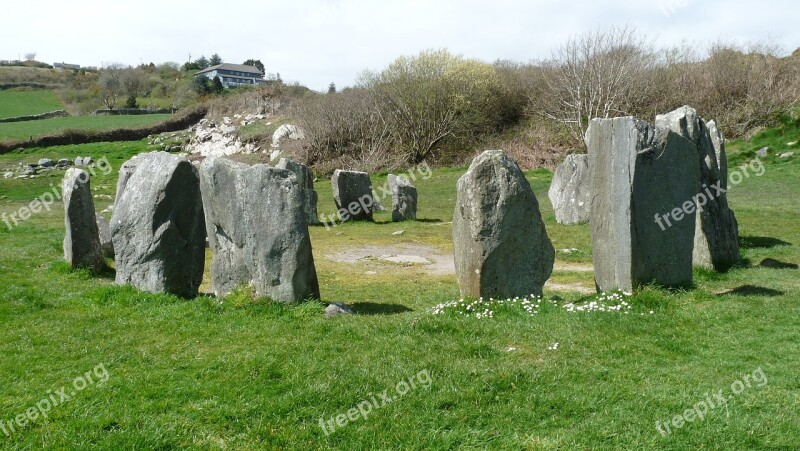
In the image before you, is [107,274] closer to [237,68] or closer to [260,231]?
[260,231]

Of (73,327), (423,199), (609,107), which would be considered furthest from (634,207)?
(609,107)

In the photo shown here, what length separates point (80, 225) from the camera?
12789mm

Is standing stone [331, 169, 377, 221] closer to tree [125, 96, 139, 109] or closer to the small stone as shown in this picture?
the small stone

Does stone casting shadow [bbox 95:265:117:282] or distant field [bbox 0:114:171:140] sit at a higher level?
distant field [bbox 0:114:171:140]

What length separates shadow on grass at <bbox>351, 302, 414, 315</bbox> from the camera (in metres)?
→ 10.2

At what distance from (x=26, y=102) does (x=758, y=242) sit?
74749 millimetres

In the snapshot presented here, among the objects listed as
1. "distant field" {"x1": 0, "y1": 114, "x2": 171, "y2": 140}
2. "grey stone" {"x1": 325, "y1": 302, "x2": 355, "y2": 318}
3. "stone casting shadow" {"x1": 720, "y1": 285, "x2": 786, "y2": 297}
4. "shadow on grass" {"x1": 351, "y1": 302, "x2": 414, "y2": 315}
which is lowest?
"shadow on grass" {"x1": 351, "y1": 302, "x2": 414, "y2": 315}

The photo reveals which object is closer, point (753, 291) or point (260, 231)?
point (260, 231)

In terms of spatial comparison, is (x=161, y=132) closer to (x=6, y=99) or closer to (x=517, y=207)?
(x=6, y=99)

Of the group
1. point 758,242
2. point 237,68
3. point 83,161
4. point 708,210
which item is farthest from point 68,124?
point 237,68

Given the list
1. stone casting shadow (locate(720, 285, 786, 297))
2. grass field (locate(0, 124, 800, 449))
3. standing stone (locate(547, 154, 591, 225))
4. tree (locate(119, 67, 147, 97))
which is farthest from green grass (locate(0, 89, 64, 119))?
stone casting shadow (locate(720, 285, 786, 297))

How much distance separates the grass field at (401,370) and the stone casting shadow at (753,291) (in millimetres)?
58

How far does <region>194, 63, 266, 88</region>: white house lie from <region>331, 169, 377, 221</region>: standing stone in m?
102

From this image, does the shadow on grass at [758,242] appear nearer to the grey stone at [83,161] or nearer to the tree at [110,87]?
the grey stone at [83,161]
